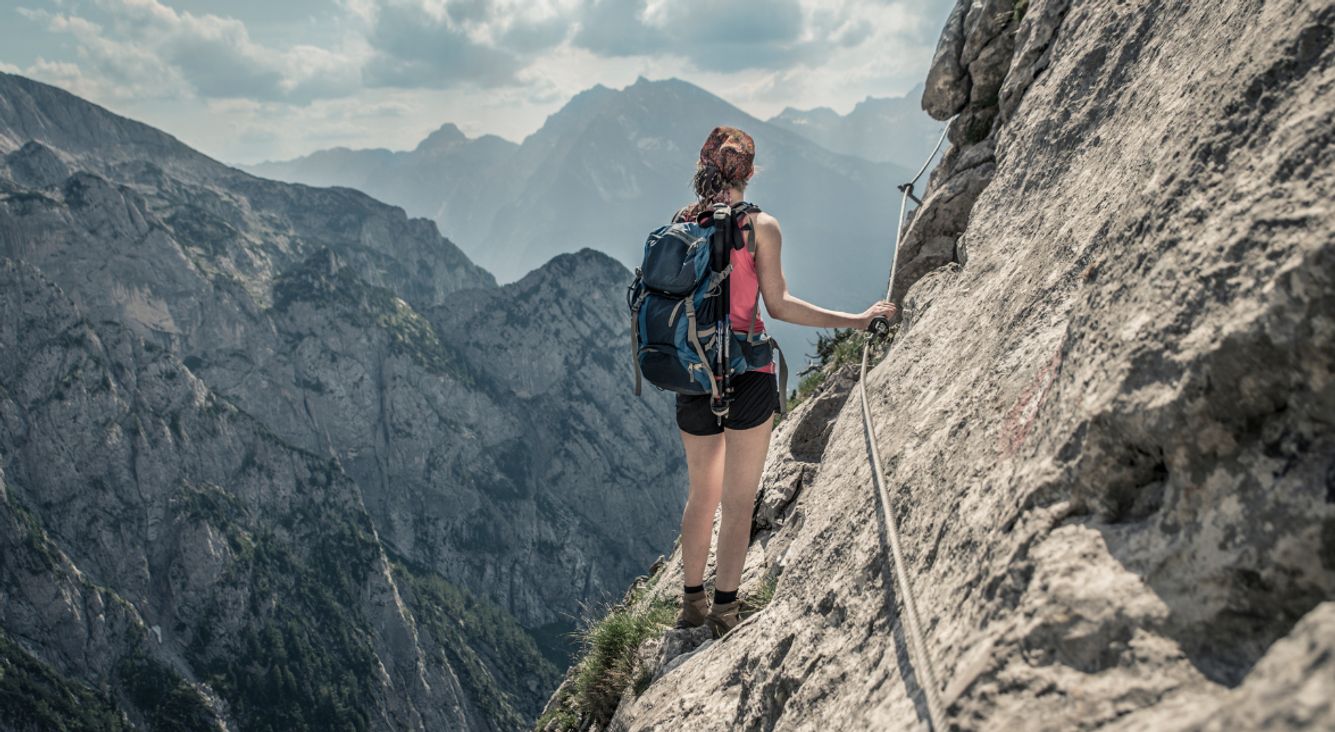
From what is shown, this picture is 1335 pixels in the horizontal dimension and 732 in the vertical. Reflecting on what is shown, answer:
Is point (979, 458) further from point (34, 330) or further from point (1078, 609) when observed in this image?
point (34, 330)

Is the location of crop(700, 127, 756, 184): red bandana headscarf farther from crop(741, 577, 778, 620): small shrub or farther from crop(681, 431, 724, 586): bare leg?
crop(741, 577, 778, 620): small shrub

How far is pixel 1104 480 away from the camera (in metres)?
2.61

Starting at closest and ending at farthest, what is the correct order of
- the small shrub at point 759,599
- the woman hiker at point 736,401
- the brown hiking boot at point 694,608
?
the woman hiker at point 736,401 → the small shrub at point 759,599 → the brown hiking boot at point 694,608

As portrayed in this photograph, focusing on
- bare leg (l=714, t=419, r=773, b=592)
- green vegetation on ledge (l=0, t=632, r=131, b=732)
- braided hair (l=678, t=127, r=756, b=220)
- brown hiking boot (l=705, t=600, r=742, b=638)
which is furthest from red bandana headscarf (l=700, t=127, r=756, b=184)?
green vegetation on ledge (l=0, t=632, r=131, b=732)

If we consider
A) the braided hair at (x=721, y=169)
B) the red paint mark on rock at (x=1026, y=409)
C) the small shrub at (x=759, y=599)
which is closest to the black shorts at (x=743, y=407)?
the braided hair at (x=721, y=169)

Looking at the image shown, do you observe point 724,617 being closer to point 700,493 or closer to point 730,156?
point 700,493

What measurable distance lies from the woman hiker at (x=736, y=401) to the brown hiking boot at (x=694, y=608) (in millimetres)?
453

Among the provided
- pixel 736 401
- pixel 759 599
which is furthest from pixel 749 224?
pixel 759 599

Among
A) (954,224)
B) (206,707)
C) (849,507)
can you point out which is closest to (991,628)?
(849,507)

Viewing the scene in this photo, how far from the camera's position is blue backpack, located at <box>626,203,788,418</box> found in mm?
5070

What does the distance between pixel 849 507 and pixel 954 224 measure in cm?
600

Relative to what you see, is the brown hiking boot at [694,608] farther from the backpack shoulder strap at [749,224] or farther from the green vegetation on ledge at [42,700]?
the green vegetation on ledge at [42,700]

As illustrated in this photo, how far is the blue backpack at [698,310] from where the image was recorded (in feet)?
16.6

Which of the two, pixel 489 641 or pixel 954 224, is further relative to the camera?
pixel 489 641
